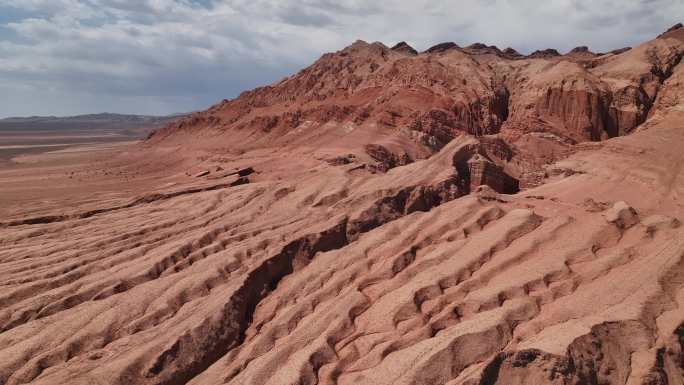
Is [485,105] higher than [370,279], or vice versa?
[485,105]

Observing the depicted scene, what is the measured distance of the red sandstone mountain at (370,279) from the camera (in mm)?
5500

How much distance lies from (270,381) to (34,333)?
11.8ft

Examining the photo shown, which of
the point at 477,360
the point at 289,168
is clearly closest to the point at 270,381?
the point at 477,360

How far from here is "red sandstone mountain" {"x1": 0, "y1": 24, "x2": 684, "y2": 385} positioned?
550 centimetres

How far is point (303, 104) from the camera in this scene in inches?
1348

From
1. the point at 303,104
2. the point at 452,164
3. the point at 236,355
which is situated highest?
the point at 303,104

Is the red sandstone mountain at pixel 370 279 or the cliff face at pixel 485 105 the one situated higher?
the cliff face at pixel 485 105

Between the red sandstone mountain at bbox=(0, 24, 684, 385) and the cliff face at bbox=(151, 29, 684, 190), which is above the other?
the cliff face at bbox=(151, 29, 684, 190)

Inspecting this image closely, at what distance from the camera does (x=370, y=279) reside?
7.70 m

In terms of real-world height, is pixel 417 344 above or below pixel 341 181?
below

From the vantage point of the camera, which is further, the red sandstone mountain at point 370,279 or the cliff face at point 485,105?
the cliff face at point 485,105

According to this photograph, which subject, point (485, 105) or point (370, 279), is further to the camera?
point (485, 105)

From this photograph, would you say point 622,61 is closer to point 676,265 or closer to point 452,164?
point 452,164

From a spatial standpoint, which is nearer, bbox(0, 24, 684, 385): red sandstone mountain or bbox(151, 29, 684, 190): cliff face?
bbox(0, 24, 684, 385): red sandstone mountain
